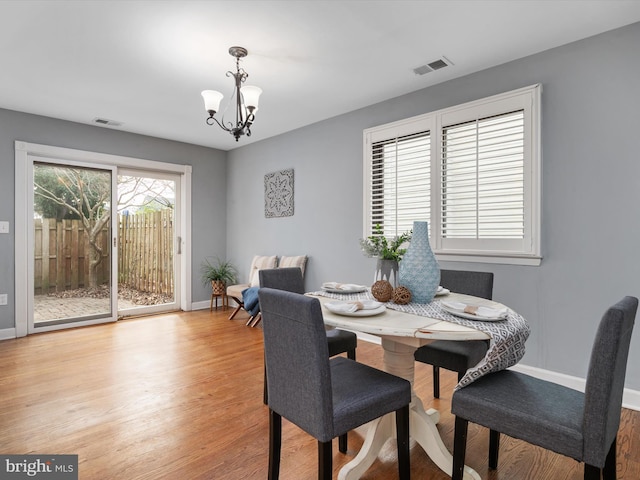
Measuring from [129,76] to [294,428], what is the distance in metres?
3.08

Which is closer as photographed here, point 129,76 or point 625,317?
point 625,317

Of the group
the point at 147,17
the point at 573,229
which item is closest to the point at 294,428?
the point at 573,229

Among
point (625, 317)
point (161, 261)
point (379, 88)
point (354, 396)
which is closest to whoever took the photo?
point (625, 317)

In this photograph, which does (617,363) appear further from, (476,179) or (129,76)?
(129,76)

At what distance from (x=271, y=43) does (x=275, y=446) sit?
8.14 ft

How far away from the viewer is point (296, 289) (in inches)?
102

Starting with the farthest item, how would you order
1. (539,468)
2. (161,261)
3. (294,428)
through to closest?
(161,261) → (294,428) → (539,468)

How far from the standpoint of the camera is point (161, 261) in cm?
531

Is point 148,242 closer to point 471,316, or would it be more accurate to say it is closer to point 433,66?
point 433,66

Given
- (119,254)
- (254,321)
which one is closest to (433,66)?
(254,321)

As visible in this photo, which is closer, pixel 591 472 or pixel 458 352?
pixel 591 472

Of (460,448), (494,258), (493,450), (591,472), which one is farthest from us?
(494,258)

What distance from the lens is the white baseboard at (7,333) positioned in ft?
12.7

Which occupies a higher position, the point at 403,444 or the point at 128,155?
the point at 128,155
